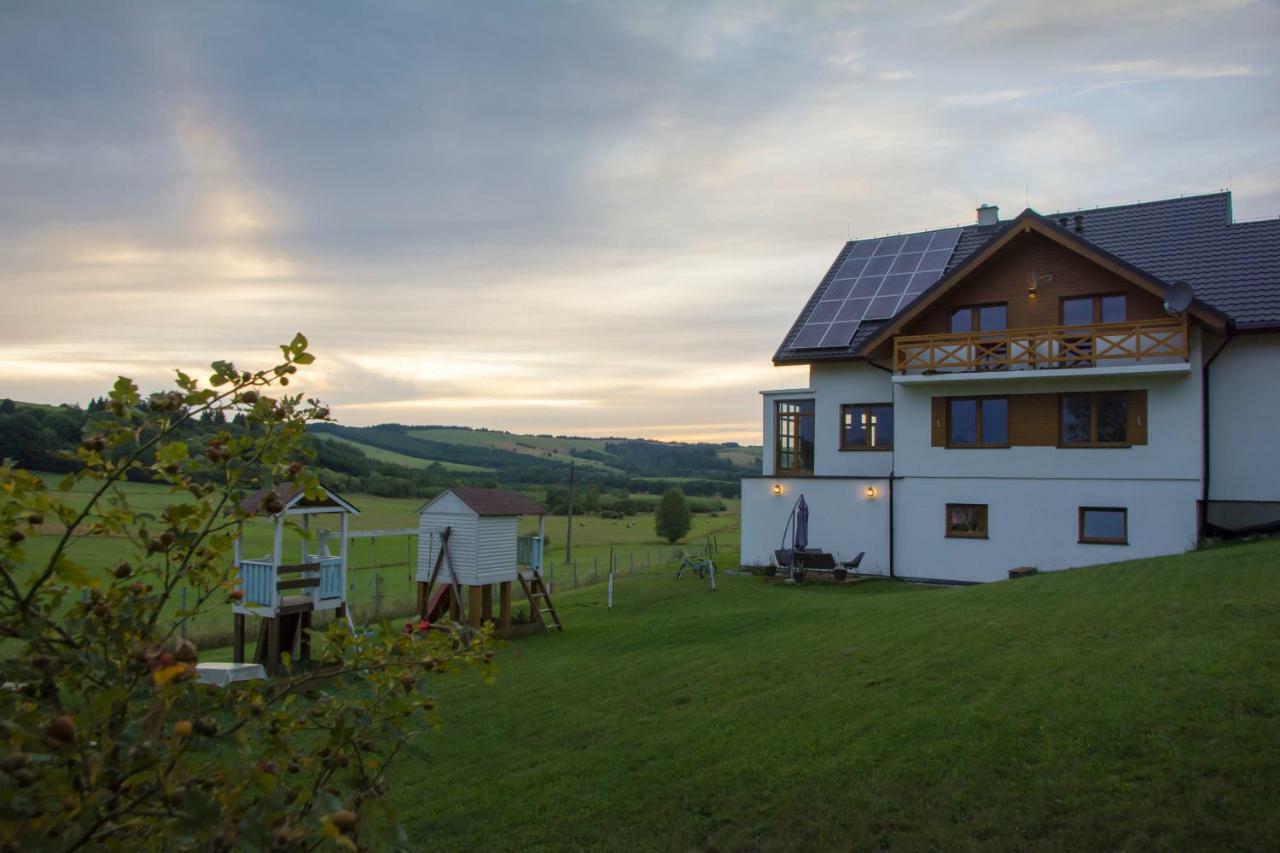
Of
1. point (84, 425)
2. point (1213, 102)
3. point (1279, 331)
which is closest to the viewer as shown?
point (84, 425)

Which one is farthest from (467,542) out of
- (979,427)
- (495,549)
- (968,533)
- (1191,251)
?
(1191,251)

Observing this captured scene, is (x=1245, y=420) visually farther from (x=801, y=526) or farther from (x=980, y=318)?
(x=801, y=526)

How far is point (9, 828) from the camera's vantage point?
201 cm

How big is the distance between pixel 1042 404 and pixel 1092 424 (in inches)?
47.5

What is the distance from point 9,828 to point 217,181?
1364 centimetres

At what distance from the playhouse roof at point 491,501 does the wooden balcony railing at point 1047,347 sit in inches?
403

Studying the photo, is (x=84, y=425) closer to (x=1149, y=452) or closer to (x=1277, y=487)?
(x=1149, y=452)

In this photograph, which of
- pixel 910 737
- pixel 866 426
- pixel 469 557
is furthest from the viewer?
pixel 866 426

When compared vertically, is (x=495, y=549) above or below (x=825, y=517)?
below

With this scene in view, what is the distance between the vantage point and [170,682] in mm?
2174

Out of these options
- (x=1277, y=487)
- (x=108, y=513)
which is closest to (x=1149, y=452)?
(x=1277, y=487)

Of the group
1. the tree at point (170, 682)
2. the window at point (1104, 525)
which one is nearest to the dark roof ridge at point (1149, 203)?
the window at point (1104, 525)

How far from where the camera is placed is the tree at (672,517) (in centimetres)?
5434

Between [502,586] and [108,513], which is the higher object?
[108,513]
